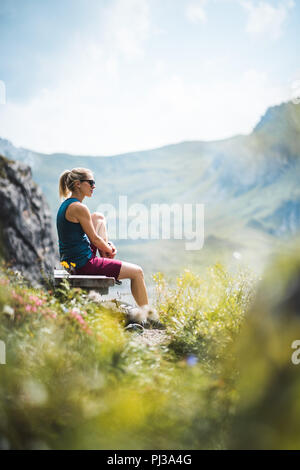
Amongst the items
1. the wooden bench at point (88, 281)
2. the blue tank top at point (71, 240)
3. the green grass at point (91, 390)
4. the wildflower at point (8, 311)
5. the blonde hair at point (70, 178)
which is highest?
the blonde hair at point (70, 178)

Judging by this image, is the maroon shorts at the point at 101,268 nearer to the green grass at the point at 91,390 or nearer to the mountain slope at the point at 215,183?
the green grass at the point at 91,390

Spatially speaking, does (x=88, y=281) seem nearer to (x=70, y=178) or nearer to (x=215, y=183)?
(x=70, y=178)

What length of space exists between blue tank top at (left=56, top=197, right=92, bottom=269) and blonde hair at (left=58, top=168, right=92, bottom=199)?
0.20 metres

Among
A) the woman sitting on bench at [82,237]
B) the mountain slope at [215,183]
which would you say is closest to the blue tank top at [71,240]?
the woman sitting on bench at [82,237]

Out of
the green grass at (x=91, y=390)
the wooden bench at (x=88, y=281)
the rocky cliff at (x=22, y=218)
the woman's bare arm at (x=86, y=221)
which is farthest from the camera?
the rocky cliff at (x=22, y=218)

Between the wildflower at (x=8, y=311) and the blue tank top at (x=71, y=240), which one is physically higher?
the blue tank top at (x=71, y=240)

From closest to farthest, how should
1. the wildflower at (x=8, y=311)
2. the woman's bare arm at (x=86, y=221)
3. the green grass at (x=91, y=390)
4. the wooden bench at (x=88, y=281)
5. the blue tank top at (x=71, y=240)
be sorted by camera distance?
the green grass at (x=91, y=390), the wildflower at (x=8, y=311), the wooden bench at (x=88, y=281), the woman's bare arm at (x=86, y=221), the blue tank top at (x=71, y=240)

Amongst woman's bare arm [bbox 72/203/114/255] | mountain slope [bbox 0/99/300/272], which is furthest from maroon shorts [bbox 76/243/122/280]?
mountain slope [bbox 0/99/300/272]

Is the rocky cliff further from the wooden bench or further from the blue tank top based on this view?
the wooden bench

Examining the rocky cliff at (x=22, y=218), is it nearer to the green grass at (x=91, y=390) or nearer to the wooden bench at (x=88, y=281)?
the wooden bench at (x=88, y=281)

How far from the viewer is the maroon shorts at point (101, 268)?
481 cm

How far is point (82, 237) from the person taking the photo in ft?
15.6

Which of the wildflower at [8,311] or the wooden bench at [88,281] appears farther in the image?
the wooden bench at [88,281]

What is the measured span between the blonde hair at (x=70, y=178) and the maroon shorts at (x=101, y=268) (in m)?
0.85
